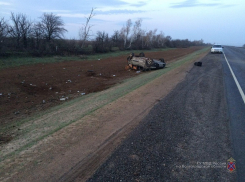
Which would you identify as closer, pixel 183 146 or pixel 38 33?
pixel 183 146

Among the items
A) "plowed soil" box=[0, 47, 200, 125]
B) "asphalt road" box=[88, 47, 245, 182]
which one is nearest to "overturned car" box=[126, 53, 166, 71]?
"plowed soil" box=[0, 47, 200, 125]

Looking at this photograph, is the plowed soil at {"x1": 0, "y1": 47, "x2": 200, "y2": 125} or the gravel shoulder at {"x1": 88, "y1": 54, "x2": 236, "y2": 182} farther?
the plowed soil at {"x1": 0, "y1": 47, "x2": 200, "y2": 125}

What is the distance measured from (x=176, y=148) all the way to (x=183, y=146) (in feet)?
0.60

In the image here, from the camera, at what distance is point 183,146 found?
4.60 m

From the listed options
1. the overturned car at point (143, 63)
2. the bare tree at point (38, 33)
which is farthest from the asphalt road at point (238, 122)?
the bare tree at point (38, 33)

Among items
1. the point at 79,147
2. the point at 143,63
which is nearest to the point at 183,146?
the point at 79,147

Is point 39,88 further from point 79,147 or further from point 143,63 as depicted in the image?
point 79,147

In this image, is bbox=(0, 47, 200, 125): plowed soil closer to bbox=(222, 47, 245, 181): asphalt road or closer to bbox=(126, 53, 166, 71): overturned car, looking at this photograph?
bbox=(126, 53, 166, 71): overturned car

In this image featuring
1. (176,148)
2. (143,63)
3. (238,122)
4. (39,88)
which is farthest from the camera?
(143,63)

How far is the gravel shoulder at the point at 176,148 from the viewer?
12.1 ft

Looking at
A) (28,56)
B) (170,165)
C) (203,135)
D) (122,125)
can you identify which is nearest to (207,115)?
(203,135)

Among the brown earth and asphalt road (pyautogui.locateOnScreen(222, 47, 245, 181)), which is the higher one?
asphalt road (pyautogui.locateOnScreen(222, 47, 245, 181))

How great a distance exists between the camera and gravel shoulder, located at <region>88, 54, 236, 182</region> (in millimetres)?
3689

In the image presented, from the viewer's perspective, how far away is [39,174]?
12.4ft
